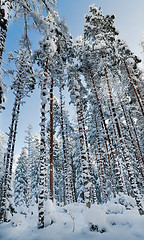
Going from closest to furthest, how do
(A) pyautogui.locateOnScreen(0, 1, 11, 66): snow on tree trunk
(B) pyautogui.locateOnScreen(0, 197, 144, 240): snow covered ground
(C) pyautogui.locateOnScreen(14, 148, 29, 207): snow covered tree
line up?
(B) pyautogui.locateOnScreen(0, 197, 144, 240): snow covered ground → (A) pyautogui.locateOnScreen(0, 1, 11, 66): snow on tree trunk → (C) pyautogui.locateOnScreen(14, 148, 29, 207): snow covered tree

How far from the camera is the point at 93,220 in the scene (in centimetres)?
470

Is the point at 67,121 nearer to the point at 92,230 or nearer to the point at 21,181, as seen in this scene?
the point at 92,230

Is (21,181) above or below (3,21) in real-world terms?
below

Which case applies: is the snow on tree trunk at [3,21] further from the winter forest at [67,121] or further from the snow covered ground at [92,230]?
the snow covered ground at [92,230]

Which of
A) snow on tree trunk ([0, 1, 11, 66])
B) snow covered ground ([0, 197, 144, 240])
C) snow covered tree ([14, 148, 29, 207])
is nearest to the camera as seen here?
snow covered ground ([0, 197, 144, 240])

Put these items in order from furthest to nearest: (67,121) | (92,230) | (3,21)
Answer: (67,121), (3,21), (92,230)

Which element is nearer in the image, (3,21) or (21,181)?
(3,21)

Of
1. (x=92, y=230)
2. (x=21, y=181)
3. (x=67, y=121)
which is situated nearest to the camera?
(x=92, y=230)

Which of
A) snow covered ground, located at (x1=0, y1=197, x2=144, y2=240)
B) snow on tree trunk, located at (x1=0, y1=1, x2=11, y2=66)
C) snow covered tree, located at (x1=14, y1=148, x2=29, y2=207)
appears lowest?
snow covered ground, located at (x1=0, y1=197, x2=144, y2=240)

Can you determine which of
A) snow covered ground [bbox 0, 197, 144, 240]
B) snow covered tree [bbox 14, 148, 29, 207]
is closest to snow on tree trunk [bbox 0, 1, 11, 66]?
snow covered ground [bbox 0, 197, 144, 240]

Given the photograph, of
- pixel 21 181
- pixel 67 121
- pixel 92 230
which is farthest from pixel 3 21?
pixel 21 181

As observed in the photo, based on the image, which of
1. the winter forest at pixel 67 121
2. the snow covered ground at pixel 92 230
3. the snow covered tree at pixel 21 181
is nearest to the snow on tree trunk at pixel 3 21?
the winter forest at pixel 67 121

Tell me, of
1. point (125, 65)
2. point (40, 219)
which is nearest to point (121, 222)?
point (40, 219)

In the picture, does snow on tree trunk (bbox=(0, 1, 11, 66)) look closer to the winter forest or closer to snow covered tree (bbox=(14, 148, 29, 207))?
the winter forest
